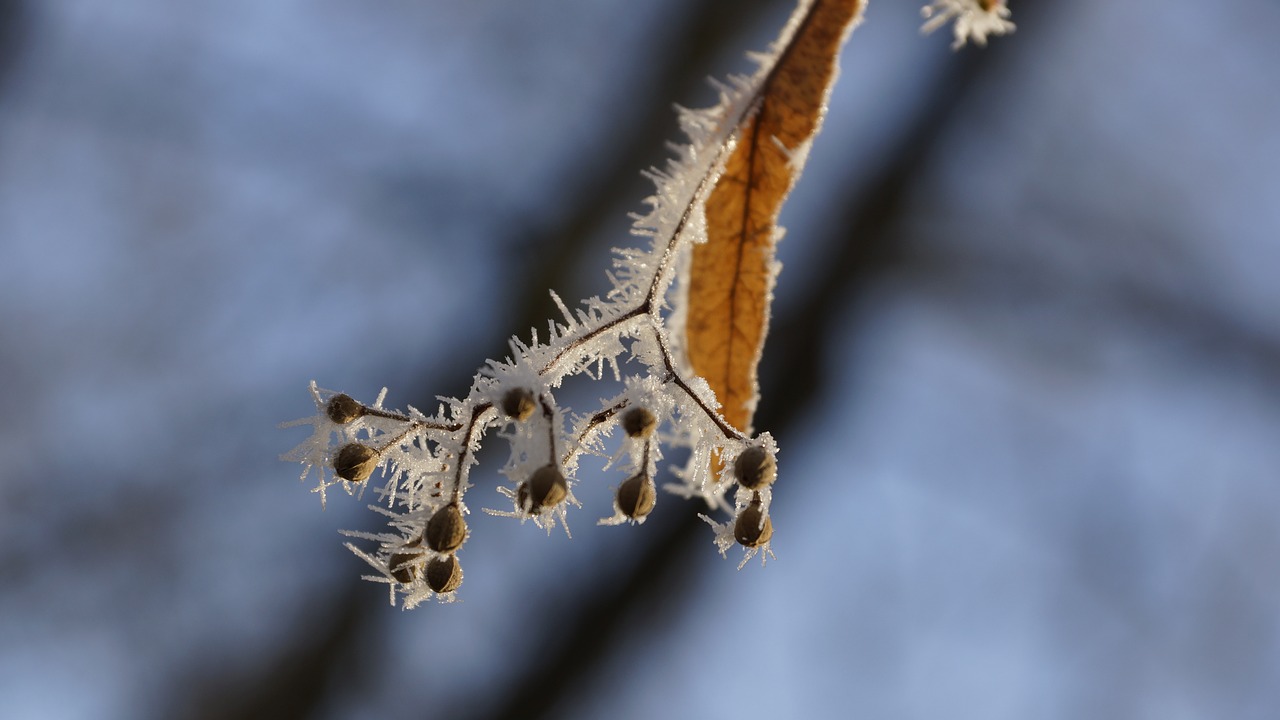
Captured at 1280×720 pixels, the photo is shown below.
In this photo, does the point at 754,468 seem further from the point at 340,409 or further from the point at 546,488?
the point at 340,409

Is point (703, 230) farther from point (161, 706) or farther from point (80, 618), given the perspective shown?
point (80, 618)

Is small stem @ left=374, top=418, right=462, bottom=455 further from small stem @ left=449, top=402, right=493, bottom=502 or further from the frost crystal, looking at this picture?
the frost crystal

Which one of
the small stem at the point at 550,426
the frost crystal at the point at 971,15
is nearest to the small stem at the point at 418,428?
the small stem at the point at 550,426

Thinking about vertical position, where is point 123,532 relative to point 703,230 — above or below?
below

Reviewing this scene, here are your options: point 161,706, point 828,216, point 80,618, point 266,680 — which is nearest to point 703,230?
point 828,216

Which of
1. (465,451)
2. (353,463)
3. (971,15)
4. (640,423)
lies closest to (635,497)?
(640,423)

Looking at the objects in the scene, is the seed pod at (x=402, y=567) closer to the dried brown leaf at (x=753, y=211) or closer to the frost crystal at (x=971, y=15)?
the dried brown leaf at (x=753, y=211)
